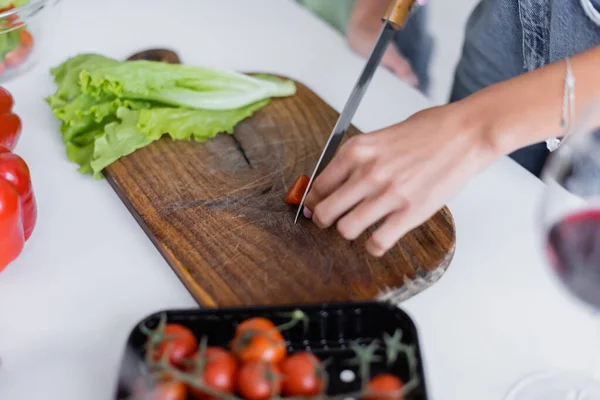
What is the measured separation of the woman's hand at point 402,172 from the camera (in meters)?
0.85

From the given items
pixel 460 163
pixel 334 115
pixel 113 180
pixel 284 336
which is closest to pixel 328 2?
pixel 334 115

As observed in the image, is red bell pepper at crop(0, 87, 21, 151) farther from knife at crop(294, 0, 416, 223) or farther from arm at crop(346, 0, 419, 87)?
arm at crop(346, 0, 419, 87)

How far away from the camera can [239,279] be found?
91cm

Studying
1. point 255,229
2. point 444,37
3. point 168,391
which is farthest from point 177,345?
point 444,37

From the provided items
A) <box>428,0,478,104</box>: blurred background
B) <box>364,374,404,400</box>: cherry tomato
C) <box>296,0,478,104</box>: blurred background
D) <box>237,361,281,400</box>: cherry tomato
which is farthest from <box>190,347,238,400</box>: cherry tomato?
<box>428,0,478,104</box>: blurred background

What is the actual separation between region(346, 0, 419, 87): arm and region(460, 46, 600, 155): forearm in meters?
0.50

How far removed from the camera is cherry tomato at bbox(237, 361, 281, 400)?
25.9 inches

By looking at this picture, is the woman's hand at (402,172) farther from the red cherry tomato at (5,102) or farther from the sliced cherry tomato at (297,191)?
the red cherry tomato at (5,102)

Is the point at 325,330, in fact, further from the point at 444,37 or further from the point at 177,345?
the point at 444,37

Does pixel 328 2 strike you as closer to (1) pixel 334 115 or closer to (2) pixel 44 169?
(1) pixel 334 115

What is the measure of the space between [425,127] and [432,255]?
174mm

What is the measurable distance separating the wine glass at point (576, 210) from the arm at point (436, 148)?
13cm

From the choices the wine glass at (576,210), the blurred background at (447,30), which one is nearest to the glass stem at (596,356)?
the wine glass at (576,210)

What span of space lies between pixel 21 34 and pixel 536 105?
874mm
